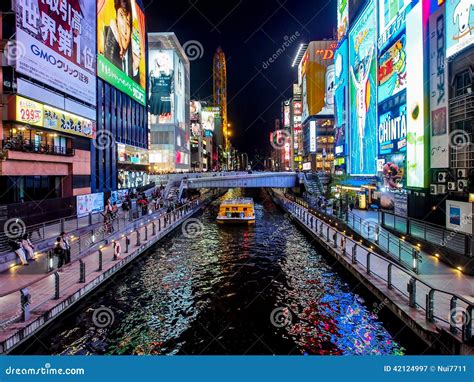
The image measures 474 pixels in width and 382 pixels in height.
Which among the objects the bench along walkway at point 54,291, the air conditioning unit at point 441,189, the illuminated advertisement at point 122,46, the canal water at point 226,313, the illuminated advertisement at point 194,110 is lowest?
the canal water at point 226,313

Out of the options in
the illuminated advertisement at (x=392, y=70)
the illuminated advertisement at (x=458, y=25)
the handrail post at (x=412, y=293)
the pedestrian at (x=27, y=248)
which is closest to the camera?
the handrail post at (x=412, y=293)

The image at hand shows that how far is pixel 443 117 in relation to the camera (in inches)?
899

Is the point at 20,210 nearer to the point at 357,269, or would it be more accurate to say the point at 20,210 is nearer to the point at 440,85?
the point at 357,269

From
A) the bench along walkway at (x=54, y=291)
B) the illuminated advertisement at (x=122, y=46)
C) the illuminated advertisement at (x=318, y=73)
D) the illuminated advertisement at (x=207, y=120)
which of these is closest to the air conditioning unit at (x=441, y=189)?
the bench along walkway at (x=54, y=291)

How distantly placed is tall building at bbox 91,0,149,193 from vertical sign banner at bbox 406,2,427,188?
28.3m

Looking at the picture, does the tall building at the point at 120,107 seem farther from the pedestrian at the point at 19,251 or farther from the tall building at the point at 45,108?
the pedestrian at the point at 19,251

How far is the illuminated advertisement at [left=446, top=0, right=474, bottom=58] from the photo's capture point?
20.4 metres

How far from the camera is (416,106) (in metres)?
27.0

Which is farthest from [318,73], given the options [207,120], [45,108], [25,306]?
[25,306]

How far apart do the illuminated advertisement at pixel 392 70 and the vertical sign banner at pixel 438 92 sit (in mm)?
11836

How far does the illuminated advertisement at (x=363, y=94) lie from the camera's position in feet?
160

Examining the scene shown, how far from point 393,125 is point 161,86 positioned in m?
60.1

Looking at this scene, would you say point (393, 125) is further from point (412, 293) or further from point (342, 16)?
point (342, 16)

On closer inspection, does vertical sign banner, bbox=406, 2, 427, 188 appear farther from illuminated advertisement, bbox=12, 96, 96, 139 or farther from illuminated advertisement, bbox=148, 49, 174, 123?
illuminated advertisement, bbox=148, 49, 174, 123
